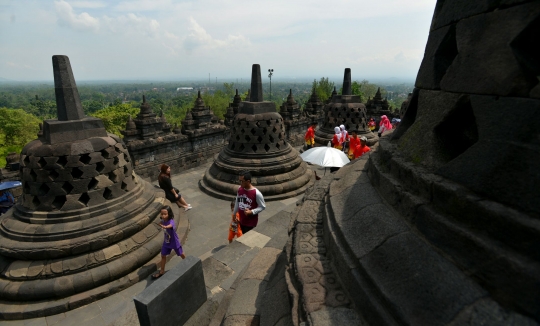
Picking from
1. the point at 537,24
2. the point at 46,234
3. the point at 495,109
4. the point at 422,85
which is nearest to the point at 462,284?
the point at 495,109

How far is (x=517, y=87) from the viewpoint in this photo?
56.4 inches

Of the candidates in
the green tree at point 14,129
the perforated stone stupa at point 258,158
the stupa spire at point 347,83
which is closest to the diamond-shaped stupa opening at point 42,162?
the perforated stone stupa at point 258,158

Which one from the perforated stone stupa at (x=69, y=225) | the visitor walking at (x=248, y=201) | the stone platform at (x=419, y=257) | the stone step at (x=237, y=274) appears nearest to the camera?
the stone platform at (x=419, y=257)

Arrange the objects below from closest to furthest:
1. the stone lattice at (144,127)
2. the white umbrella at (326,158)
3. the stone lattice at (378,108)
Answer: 1. the white umbrella at (326,158)
2. the stone lattice at (144,127)
3. the stone lattice at (378,108)

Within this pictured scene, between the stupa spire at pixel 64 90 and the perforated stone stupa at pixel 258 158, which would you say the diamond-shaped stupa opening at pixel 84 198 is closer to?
the stupa spire at pixel 64 90

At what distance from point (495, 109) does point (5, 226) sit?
7.05m

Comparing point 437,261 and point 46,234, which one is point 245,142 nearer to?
point 46,234

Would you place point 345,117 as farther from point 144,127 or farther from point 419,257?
point 419,257

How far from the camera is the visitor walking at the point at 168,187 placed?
698 cm

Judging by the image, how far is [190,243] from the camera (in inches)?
239

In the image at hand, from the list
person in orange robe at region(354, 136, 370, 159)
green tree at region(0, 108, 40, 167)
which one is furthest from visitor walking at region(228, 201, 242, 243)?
green tree at region(0, 108, 40, 167)

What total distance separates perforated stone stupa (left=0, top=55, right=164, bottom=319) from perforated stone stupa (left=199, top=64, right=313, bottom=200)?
3.45 m

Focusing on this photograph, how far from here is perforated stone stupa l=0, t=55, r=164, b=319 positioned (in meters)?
4.48

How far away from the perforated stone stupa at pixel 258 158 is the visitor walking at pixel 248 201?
304 cm
